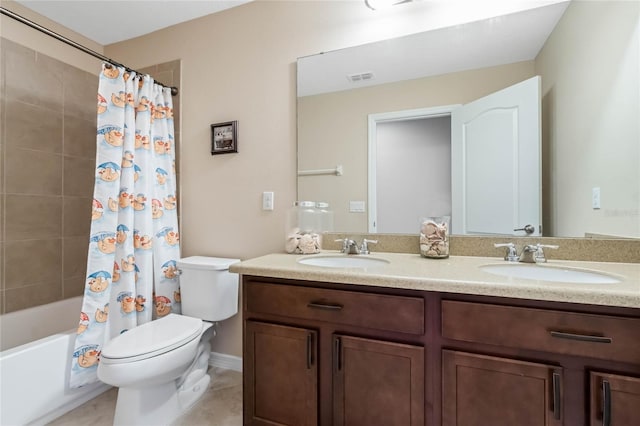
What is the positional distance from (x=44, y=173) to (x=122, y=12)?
120 cm

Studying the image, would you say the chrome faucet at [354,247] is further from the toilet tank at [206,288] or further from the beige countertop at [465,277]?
the toilet tank at [206,288]

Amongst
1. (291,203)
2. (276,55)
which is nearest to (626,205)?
(291,203)

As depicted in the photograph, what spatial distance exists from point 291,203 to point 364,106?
710mm

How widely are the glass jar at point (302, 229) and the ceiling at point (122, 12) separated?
4.58ft

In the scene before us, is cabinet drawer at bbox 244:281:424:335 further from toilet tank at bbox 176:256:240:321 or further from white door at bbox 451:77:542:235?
white door at bbox 451:77:542:235

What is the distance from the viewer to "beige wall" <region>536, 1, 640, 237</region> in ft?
3.85

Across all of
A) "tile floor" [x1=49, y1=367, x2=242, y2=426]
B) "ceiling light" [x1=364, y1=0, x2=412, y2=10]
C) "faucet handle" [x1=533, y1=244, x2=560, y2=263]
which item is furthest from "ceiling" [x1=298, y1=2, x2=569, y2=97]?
"tile floor" [x1=49, y1=367, x2=242, y2=426]

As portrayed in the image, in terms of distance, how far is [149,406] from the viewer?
1.42 metres

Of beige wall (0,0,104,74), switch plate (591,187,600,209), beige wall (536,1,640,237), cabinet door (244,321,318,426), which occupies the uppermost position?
beige wall (0,0,104,74)

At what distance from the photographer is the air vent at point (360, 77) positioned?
5.45ft

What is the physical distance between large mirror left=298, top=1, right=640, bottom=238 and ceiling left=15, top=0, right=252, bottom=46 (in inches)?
34.6

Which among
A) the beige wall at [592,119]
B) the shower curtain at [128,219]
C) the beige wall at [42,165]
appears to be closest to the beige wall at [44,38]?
the beige wall at [42,165]

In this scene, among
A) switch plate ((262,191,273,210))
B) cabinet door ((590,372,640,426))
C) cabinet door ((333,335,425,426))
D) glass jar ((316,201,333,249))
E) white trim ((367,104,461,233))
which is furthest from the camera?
switch plate ((262,191,273,210))

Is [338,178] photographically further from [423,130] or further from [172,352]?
[172,352]
